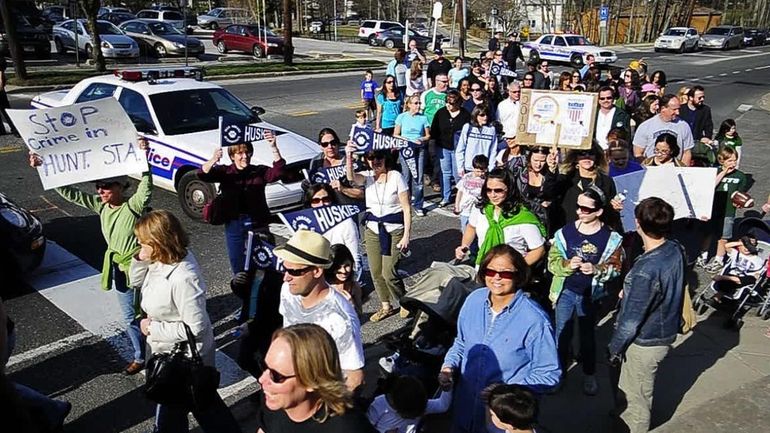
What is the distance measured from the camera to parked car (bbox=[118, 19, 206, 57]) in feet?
98.5

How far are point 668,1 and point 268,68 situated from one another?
45.4 meters

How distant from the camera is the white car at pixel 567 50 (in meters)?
34.4

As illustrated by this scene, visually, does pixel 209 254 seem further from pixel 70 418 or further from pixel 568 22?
pixel 568 22

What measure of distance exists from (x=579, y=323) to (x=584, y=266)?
587 millimetres

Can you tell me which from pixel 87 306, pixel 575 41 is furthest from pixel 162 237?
pixel 575 41

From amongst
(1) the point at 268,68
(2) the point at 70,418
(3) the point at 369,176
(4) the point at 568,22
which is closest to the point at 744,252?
(3) the point at 369,176

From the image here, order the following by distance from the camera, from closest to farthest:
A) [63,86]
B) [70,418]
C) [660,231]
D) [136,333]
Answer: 1. [660,231]
2. [70,418]
3. [136,333]
4. [63,86]

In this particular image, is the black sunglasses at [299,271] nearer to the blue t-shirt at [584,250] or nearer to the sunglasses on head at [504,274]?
the sunglasses on head at [504,274]

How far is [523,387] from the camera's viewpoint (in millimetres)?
3223

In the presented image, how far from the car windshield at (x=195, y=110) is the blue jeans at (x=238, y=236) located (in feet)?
11.7

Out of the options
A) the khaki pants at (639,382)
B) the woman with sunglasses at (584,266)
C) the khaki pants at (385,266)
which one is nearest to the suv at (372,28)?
the khaki pants at (385,266)

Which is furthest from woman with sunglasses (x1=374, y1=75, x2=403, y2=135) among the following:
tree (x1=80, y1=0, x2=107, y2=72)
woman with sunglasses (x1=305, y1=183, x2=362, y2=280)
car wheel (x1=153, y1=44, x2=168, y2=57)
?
car wheel (x1=153, y1=44, x2=168, y2=57)

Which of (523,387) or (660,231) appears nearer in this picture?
(523,387)

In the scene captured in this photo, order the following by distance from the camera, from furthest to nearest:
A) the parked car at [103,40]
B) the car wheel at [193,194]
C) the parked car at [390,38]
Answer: the parked car at [390,38]
the parked car at [103,40]
the car wheel at [193,194]
